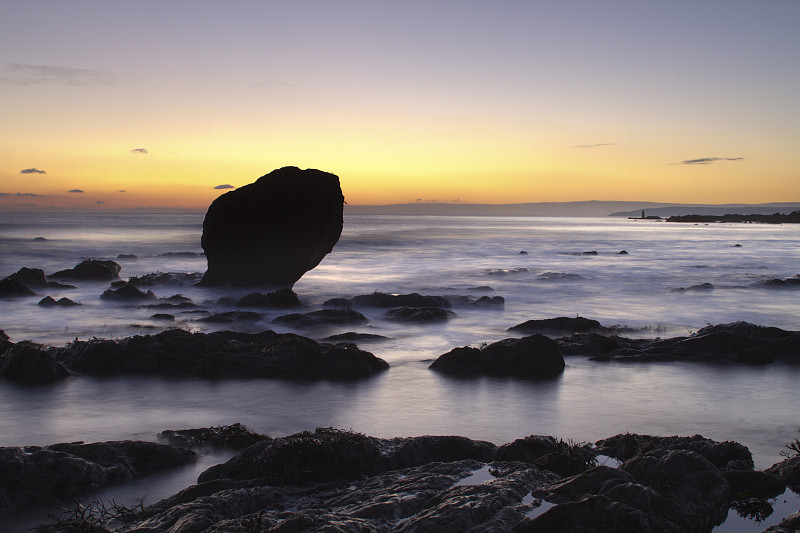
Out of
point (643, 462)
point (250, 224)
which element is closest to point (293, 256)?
point (250, 224)

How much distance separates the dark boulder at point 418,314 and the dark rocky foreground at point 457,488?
880 centimetres

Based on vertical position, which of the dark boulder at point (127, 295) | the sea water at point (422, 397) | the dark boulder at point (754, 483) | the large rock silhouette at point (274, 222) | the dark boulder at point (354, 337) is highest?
the large rock silhouette at point (274, 222)

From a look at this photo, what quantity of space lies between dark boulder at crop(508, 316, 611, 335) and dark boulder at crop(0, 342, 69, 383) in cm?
917

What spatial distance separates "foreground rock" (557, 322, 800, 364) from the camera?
10.3 metres

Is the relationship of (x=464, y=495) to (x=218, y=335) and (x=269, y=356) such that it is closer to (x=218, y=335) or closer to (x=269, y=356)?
(x=269, y=356)

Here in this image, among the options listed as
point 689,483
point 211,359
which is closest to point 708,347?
point 689,483

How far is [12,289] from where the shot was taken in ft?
62.2

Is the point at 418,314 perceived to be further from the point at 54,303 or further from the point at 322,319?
the point at 54,303

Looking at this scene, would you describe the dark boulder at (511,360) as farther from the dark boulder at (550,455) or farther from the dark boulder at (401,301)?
the dark boulder at (401,301)

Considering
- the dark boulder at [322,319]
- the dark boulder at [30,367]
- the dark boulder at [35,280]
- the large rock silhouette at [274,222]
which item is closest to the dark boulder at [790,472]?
the dark boulder at [30,367]

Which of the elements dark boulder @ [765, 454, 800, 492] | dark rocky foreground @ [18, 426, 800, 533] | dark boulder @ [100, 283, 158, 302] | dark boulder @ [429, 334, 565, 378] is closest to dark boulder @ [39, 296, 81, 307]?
dark boulder @ [100, 283, 158, 302]

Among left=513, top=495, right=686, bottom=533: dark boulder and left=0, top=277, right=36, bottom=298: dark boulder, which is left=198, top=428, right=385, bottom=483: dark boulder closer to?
left=513, top=495, right=686, bottom=533: dark boulder

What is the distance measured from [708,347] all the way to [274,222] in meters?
13.7

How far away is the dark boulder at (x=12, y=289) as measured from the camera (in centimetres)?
1877
